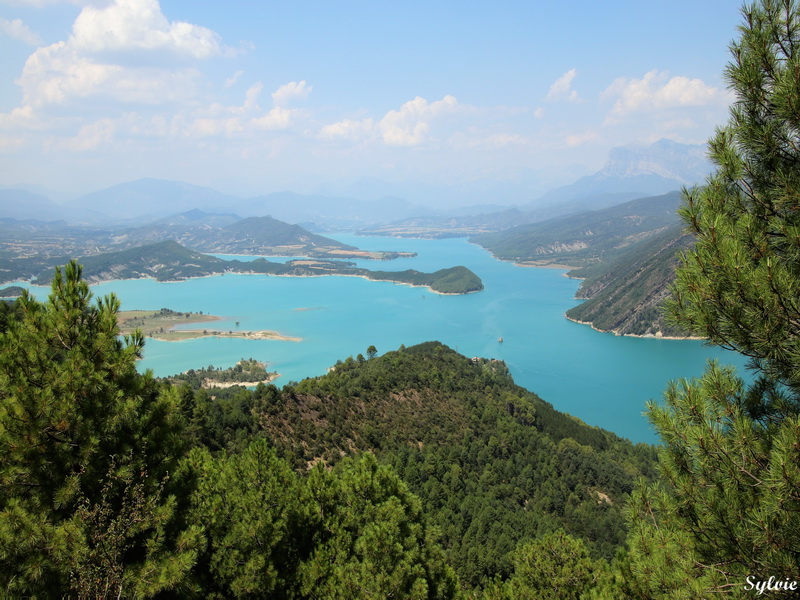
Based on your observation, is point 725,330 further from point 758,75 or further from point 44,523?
point 44,523

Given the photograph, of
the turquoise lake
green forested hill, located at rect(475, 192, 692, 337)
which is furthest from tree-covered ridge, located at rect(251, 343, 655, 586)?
green forested hill, located at rect(475, 192, 692, 337)

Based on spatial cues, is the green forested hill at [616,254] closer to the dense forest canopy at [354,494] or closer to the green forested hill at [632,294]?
the green forested hill at [632,294]

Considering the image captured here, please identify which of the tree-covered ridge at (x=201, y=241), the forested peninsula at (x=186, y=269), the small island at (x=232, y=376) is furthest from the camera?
the tree-covered ridge at (x=201, y=241)

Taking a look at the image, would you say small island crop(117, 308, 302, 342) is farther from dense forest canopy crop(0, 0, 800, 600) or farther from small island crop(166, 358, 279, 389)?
dense forest canopy crop(0, 0, 800, 600)

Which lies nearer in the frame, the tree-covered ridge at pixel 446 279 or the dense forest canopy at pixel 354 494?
the dense forest canopy at pixel 354 494

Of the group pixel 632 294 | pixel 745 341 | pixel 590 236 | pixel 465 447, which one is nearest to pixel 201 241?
A: pixel 590 236

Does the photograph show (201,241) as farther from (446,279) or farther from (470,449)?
(470,449)

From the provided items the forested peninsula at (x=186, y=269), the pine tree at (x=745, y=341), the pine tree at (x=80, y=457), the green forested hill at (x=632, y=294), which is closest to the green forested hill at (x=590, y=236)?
the green forested hill at (x=632, y=294)
